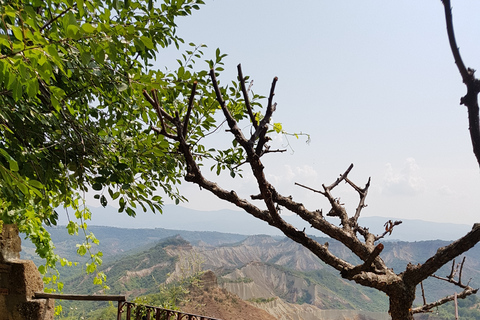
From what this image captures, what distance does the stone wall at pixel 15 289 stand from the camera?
382 centimetres

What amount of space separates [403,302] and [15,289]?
3.97 m

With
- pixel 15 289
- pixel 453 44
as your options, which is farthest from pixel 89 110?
pixel 15 289

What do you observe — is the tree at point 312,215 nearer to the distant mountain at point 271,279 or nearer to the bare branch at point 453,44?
the bare branch at point 453,44

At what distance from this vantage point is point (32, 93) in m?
1.27

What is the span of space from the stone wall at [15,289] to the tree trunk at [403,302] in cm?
380

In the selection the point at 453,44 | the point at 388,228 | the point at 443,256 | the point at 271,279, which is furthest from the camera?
the point at 271,279

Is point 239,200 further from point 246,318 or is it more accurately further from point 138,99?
point 246,318

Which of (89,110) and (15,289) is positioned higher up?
(89,110)

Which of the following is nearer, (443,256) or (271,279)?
(443,256)

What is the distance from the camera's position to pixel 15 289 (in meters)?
3.84

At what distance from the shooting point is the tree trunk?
1.45 metres

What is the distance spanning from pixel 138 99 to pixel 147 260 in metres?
46.7

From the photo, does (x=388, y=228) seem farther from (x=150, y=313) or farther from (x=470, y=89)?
(x=150, y=313)

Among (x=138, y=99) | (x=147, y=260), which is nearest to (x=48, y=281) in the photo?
(x=138, y=99)
